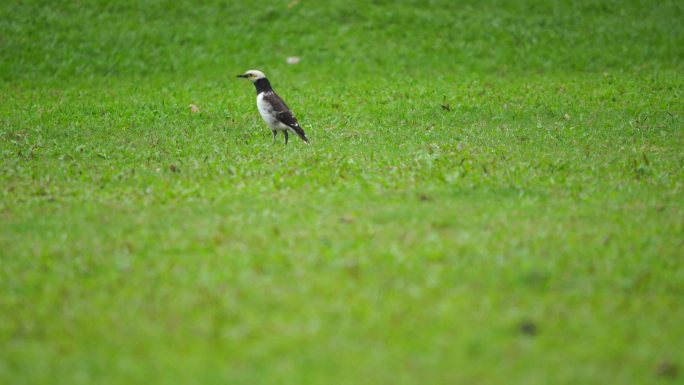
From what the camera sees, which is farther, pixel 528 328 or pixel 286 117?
pixel 286 117

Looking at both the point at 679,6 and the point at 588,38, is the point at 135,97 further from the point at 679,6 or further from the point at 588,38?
the point at 679,6

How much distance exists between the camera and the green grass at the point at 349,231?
259 inches

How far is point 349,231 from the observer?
9742mm

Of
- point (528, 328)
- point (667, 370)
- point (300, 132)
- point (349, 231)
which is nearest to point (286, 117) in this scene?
point (300, 132)

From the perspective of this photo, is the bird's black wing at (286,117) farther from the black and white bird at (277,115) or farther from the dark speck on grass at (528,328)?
the dark speck on grass at (528,328)

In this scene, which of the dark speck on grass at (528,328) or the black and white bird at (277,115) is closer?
the dark speck on grass at (528,328)

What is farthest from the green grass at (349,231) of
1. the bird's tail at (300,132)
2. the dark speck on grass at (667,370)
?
the bird's tail at (300,132)

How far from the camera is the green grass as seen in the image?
21.6ft

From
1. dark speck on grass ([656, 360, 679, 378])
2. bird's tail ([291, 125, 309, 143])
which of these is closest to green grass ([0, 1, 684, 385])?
dark speck on grass ([656, 360, 679, 378])

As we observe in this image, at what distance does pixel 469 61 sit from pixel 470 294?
2020 cm

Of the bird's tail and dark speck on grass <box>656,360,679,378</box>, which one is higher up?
dark speck on grass <box>656,360,679,378</box>

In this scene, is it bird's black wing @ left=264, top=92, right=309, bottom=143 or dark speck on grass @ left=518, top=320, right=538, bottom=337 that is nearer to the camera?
dark speck on grass @ left=518, top=320, right=538, bottom=337

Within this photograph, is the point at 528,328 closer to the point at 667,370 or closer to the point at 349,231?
the point at 667,370

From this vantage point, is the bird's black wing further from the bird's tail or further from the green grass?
the green grass
